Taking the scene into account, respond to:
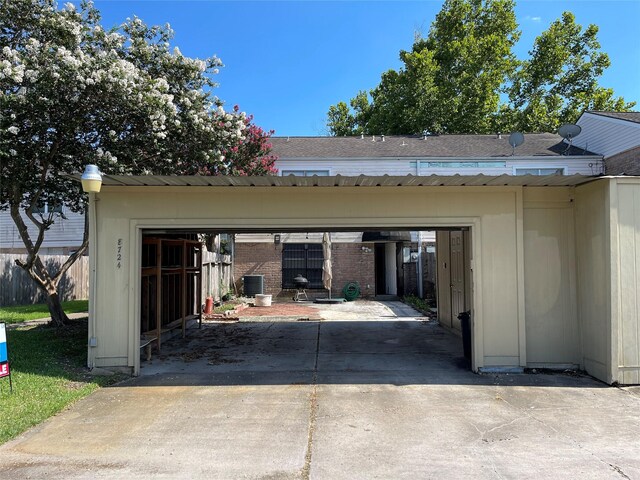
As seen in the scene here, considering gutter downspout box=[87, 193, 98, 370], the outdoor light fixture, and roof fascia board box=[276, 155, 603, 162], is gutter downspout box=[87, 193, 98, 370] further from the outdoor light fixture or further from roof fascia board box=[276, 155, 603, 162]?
roof fascia board box=[276, 155, 603, 162]

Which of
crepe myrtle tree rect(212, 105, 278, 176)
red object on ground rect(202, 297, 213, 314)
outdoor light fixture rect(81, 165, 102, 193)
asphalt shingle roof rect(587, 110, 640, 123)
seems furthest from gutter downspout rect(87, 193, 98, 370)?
asphalt shingle roof rect(587, 110, 640, 123)

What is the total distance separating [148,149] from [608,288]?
31.2 ft

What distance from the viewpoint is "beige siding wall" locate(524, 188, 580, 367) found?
25.2ft

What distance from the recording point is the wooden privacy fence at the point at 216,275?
15.3 metres

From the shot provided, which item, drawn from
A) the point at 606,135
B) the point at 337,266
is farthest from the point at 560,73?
the point at 337,266

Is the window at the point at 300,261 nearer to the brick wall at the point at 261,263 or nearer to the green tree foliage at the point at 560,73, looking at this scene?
the brick wall at the point at 261,263

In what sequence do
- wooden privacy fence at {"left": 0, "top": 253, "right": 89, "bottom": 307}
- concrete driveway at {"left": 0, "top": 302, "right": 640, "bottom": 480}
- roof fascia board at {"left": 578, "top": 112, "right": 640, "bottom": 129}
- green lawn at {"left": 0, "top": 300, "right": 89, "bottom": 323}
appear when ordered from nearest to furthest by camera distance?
Answer: concrete driveway at {"left": 0, "top": 302, "right": 640, "bottom": 480} → green lawn at {"left": 0, "top": 300, "right": 89, "bottom": 323} → wooden privacy fence at {"left": 0, "top": 253, "right": 89, "bottom": 307} → roof fascia board at {"left": 578, "top": 112, "right": 640, "bottom": 129}

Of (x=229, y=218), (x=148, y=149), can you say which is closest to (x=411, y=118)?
(x=148, y=149)

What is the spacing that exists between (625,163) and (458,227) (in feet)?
42.2

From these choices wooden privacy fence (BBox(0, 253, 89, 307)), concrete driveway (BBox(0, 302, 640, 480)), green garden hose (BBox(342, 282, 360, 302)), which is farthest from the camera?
green garden hose (BBox(342, 282, 360, 302))

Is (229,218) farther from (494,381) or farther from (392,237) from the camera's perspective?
(392,237)

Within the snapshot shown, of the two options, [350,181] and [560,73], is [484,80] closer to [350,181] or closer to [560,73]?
[560,73]

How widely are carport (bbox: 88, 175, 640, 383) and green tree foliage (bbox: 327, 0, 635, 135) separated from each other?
22.1 metres

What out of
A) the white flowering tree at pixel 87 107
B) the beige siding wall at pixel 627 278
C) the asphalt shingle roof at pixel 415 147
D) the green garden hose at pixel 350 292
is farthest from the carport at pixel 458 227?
the green garden hose at pixel 350 292
